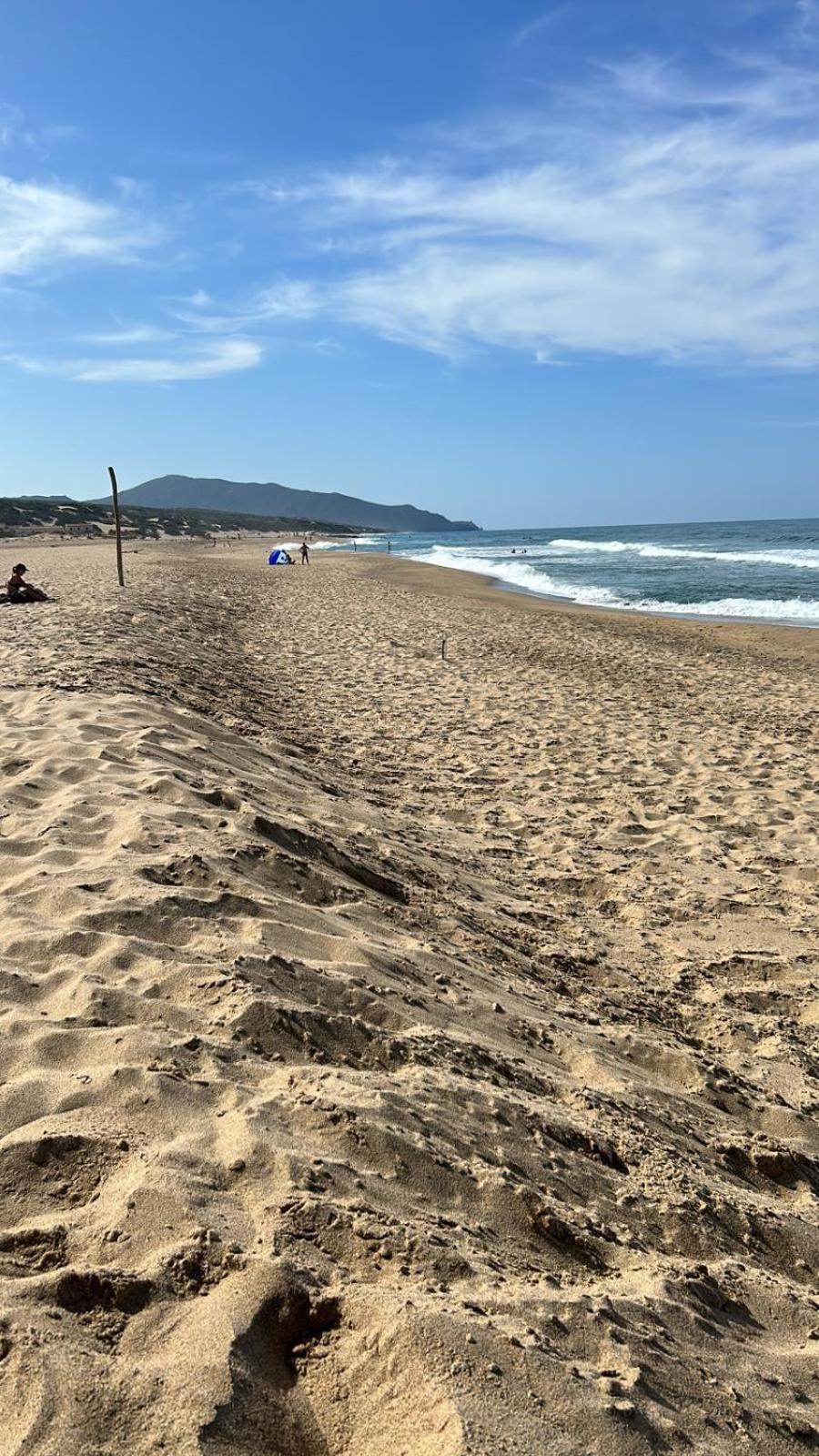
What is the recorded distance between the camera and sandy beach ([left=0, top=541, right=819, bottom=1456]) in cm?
178

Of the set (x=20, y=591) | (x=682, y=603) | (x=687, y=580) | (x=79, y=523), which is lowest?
(x=682, y=603)

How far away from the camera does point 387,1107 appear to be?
2.61 m

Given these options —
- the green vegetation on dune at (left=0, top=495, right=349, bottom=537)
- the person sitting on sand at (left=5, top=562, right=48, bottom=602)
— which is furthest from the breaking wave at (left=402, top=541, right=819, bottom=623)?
the green vegetation on dune at (left=0, top=495, right=349, bottom=537)

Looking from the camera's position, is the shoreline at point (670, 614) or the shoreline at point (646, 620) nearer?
the shoreline at point (646, 620)

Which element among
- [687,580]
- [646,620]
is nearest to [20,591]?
[646,620]

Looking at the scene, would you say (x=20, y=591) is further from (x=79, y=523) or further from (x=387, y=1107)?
(x=79, y=523)

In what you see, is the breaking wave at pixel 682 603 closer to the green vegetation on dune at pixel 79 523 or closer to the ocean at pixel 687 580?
the ocean at pixel 687 580

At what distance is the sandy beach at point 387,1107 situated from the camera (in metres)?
1.78

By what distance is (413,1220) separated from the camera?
2219 mm

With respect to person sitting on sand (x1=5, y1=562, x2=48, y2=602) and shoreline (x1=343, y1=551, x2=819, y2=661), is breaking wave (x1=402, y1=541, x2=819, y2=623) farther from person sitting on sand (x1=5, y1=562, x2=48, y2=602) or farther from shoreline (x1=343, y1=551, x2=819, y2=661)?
person sitting on sand (x1=5, y1=562, x2=48, y2=602)

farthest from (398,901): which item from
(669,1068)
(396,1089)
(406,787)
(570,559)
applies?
(570,559)

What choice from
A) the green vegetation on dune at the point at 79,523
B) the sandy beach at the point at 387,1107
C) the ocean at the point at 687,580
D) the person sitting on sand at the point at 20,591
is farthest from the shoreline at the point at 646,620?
the green vegetation on dune at the point at 79,523

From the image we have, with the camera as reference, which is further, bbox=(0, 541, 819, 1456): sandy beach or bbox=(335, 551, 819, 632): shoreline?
bbox=(335, 551, 819, 632): shoreline

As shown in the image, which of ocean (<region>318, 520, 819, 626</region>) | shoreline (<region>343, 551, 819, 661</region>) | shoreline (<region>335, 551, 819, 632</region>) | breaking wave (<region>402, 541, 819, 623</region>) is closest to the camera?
shoreline (<region>343, 551, 819, 661</region>)
